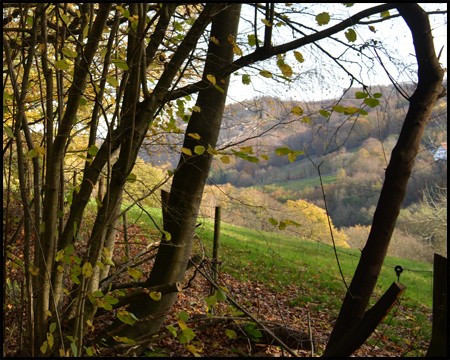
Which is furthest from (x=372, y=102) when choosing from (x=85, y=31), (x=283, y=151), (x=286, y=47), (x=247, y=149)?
(x=85, y=31)

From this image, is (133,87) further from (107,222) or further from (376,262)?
(376,262)

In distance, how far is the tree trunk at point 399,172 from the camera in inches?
92.0

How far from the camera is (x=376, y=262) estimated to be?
7.67 feet

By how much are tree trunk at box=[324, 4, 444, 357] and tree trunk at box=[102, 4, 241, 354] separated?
1.41 metres

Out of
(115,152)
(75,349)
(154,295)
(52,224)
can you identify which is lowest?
(75,349)

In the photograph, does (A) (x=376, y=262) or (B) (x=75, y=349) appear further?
(A) (x=376, y=262)

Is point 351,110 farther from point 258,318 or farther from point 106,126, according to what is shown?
point 258,318

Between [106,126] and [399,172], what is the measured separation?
81.1 inches

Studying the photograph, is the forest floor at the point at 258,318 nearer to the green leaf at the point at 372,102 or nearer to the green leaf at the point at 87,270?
the green leaf at the point at 87,270

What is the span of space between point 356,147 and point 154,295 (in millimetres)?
70182

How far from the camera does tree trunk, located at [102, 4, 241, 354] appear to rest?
9.91 feet

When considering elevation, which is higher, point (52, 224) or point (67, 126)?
point (67, 126)

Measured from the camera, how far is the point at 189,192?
3.08 metres

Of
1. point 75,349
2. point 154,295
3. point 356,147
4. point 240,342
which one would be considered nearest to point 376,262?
point 154,295
